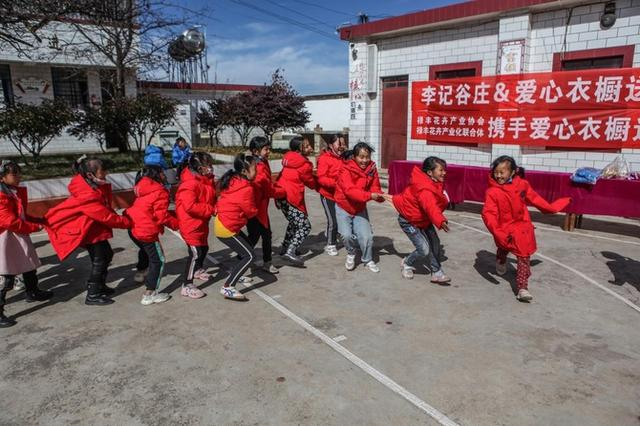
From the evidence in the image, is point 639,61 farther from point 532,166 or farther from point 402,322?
point 402,322

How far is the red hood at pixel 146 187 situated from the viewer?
4605 mm

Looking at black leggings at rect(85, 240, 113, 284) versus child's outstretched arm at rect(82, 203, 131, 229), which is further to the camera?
black leggings at rect(85, 240, 113, 284)

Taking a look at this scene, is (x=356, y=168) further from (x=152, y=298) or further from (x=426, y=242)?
(x=152, y=298)

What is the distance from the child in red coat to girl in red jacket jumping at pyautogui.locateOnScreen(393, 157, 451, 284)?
0.54 metres

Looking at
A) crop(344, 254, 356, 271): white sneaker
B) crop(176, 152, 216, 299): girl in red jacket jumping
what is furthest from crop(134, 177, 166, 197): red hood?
crop(344, 254, 356, 271): white sneaker

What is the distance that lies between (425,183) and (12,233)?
4267 mm

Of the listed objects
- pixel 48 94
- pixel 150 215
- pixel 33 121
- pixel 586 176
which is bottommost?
pixel 150 215

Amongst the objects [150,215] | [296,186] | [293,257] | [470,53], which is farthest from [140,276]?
[470,53]

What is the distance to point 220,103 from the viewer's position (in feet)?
67.7

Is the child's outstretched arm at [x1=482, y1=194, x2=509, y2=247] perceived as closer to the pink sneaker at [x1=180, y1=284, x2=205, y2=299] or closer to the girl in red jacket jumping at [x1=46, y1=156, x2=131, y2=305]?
the pink sneaker at [x1=180, y1=284, x2=205, y2=299]

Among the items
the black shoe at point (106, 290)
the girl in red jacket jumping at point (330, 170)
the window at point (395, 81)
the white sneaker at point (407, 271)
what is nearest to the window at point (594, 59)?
the window at point (395, 81)

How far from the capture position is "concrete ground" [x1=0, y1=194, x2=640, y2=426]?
9.92 ft

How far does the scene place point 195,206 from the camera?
461 centimetres

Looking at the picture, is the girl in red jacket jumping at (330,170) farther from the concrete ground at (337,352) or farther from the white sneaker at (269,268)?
the white sneaker at (269,268)
